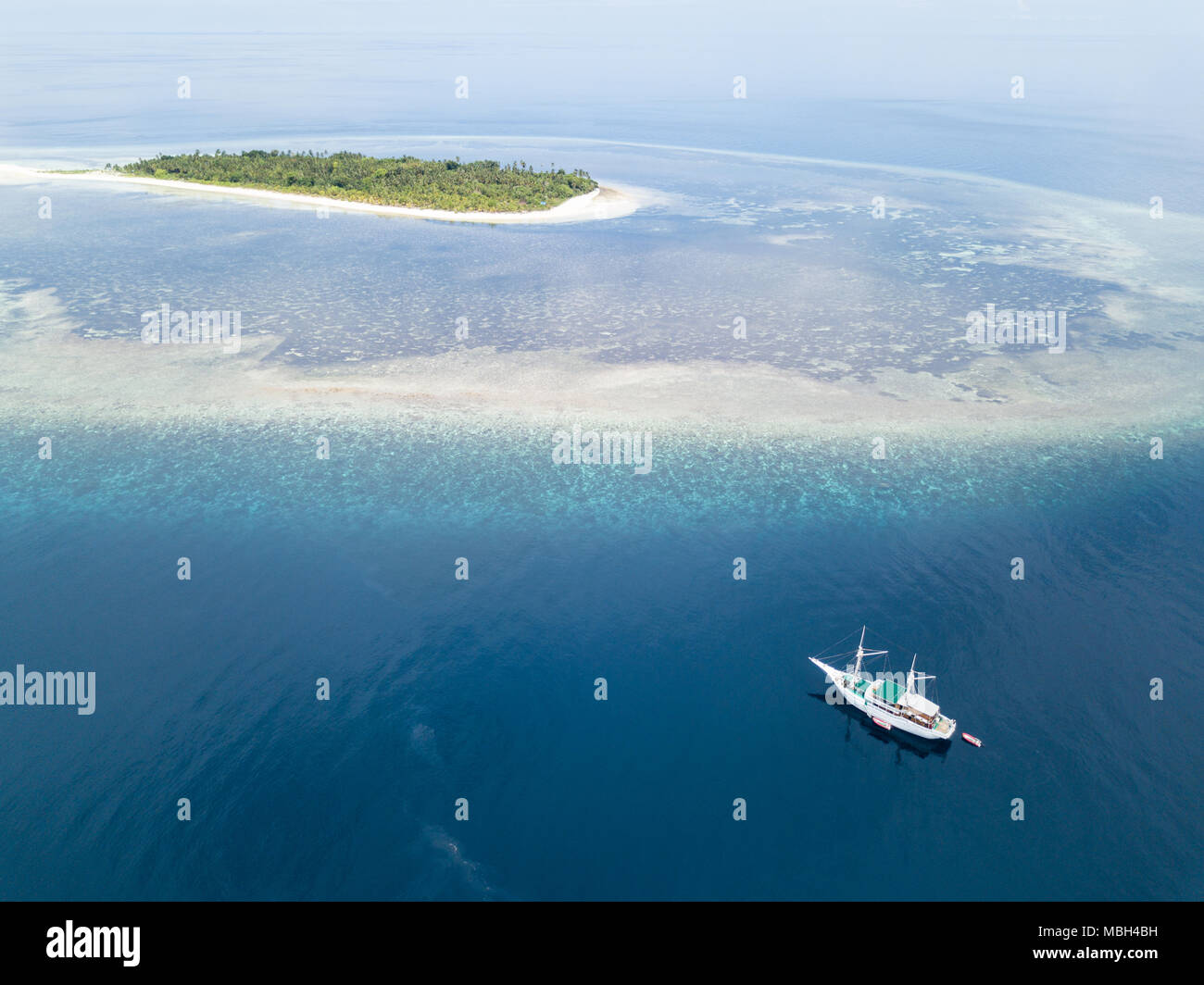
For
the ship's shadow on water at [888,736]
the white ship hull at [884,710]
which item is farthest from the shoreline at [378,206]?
the ship's shadow on water at [888,736]

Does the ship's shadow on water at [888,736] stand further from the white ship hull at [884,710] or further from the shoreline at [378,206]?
the shoreline at [378,206]

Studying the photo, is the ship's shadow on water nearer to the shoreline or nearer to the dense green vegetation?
the shoreline

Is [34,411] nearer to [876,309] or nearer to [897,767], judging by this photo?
[897,767]

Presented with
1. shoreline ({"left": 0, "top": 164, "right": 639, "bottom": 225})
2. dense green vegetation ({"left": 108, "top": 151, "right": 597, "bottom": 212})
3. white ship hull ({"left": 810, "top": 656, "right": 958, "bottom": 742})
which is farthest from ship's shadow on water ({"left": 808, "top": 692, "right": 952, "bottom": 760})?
dense green vegetation ({"left": 108, "top": 151, "right": 597, "bottom": 212})

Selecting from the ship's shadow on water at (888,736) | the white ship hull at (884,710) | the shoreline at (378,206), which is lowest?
the ship's shadow on water at (888,736)

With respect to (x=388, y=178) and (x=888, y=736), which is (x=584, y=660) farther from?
(x=388, y=178)

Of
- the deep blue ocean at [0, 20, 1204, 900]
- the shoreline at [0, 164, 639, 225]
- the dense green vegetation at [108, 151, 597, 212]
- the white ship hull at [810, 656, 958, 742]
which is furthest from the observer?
the dense green vegetation at [108, 151, 597, 212]
